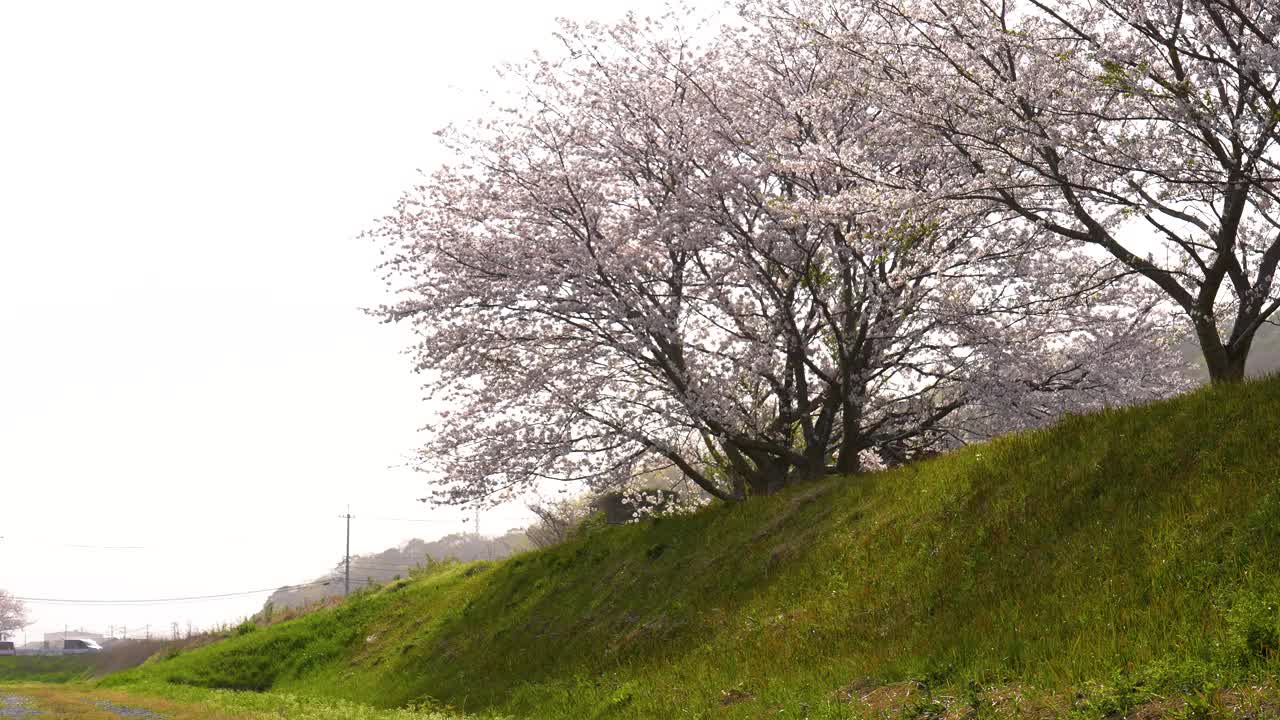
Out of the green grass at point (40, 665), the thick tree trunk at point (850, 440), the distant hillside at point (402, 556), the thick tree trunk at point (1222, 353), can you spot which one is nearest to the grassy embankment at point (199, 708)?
the thick tree trunk at point (850, 440)

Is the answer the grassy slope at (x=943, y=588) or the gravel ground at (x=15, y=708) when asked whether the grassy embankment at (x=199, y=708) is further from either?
the grassy slope at (x=943, y=588)

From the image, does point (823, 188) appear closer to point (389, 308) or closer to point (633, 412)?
point (633, 412)

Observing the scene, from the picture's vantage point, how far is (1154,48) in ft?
47.7

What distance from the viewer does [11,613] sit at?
4786 inches

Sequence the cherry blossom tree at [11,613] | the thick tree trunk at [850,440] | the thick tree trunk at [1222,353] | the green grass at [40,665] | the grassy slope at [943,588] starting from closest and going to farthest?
the grassy slope at [943,588] < the thick tree trunk at [1222,353] < the thick tree trunk at [850,440] < the green grass at [40,665] < the cherry blossom tree at [11,613]

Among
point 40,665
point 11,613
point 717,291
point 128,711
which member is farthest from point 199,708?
point 11,613

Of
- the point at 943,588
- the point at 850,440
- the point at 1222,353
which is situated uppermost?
the point at 1222,353

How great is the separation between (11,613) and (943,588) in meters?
139

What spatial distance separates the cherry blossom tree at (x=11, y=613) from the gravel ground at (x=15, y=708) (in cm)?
11797

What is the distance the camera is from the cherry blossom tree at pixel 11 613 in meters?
120

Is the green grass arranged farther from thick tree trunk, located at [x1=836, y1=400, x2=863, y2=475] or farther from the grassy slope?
thick tree trunk, located at [x1=836, y1=400, x2=863, y2=475]

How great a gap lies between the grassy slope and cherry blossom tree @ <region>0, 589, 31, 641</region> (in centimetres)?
12301

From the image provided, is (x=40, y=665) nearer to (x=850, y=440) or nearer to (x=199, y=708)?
(x=199, y=708)

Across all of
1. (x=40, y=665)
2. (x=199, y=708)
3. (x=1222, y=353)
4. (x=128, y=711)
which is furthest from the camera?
(x=40, y=665)
